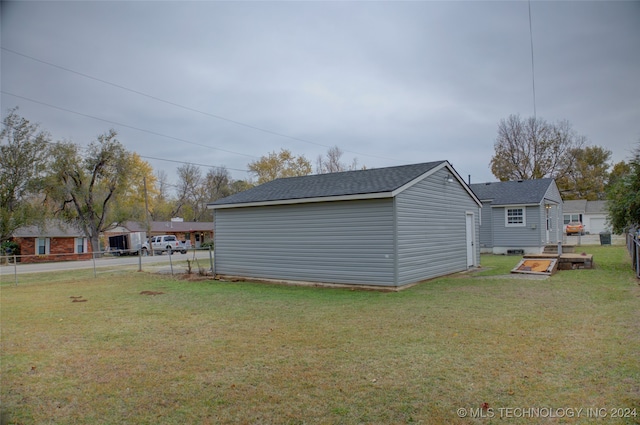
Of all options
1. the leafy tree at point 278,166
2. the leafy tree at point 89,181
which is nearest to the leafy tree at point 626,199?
the leafy tree at point 278,166

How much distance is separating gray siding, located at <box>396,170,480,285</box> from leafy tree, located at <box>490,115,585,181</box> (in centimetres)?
2887

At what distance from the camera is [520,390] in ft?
12.3

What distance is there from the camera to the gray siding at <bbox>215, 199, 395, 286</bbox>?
1057 cm

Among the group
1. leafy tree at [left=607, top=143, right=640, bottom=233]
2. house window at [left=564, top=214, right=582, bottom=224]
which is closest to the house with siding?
leafy tree at [left=607, top=143, right=640, bottom=233]

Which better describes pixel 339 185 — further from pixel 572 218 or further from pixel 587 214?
pixel 572 218

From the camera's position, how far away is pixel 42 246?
3262 cm

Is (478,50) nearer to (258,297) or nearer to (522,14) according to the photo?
(522,14)

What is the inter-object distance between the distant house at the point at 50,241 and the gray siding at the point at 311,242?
75.6ft

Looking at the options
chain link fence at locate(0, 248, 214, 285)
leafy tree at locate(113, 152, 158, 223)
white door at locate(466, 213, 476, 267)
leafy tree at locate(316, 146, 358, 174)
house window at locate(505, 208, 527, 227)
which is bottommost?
chain link fence at locate(0, 248, 214, 285)

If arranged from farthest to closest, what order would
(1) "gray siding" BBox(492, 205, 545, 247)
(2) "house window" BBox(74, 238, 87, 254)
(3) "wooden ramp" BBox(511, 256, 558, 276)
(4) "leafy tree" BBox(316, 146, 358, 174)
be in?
(4) "leafy tree" BBox(316, 146, 358, 174), (2) "house window" BBox(74, 238, 87, 254), (1) "gray siding" BBox(492, 205, 545, 247), (3) "wooden ramp" BBox(511, 256, 558, 276)

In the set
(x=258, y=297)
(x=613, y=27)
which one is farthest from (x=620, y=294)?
(x=258, y=297)

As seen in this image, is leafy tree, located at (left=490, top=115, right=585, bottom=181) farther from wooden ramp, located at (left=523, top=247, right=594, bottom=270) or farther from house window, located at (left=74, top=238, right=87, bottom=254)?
house window, located at (left=74, top=238, right=87, bottom=254)

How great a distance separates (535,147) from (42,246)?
4538cm

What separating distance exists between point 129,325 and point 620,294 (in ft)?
32.2
